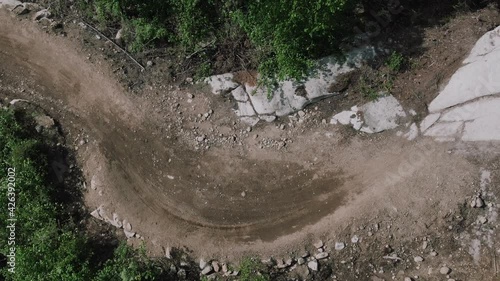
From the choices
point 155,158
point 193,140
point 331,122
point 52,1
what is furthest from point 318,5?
point 52,1

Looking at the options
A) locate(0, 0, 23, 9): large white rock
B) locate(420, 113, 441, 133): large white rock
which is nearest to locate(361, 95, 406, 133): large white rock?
locate(420, 113, 441, 133): large white rock

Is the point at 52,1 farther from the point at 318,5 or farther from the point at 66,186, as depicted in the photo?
the point at 318,5

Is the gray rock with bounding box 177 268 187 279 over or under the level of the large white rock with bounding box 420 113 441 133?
under

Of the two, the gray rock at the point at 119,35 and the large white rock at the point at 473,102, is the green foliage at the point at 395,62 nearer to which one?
the large white rock at the point at 473,102

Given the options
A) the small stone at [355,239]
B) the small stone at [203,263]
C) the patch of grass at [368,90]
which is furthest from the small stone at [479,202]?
the small stone at [203,263]

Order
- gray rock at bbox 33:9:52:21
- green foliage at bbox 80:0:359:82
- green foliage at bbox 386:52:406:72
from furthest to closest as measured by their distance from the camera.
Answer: gray rock at bbox 33:9:52:21, green foliage at bbox 386:52:406:72, green foliage at bbox 80:0:359:82

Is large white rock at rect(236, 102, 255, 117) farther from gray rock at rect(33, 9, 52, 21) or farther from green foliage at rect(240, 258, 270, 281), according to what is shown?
gray rock at rect(33, 9, 52, 21)
